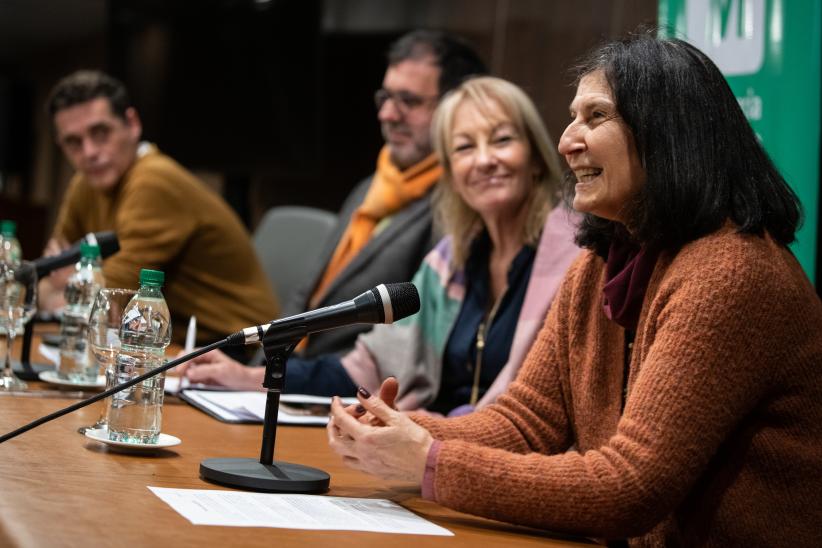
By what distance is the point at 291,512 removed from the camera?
124 cm

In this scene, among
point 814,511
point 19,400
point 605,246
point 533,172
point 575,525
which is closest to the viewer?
point 575,525

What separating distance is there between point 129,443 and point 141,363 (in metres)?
0.12

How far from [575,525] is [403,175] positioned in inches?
72.8

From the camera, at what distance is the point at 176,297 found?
3775mm

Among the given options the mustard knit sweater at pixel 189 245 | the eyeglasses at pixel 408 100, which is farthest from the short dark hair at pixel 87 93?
the eyeglasses at pixel 408 100

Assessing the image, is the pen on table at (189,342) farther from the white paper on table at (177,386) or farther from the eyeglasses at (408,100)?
the eyeglasses at (408,100)

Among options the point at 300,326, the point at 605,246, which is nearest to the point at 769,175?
the point at 605,246

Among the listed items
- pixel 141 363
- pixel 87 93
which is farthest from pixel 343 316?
pixel 87 93

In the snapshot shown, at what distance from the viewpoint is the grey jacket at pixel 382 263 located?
2.84 m

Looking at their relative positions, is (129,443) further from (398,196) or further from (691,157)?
(398,196)

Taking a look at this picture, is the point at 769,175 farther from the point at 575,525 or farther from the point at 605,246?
the point at 575,525

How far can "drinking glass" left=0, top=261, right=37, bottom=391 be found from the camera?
1.95 meters

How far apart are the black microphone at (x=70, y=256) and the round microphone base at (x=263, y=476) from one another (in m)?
0.85

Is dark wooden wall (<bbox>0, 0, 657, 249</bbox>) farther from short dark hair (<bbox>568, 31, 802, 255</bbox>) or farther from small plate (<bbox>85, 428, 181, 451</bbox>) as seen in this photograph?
small plate (<bbox>85, 428, 181, 451</bbox>)
